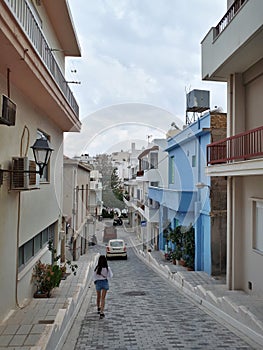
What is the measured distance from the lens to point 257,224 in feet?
31.6

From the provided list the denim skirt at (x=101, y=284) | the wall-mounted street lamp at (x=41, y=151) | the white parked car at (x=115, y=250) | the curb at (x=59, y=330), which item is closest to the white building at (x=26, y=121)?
the wall-mounted street lamp at (x=41, y=151)

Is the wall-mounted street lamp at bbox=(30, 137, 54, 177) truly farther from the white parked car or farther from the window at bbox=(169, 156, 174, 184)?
the white parked car

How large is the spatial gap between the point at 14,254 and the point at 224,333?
440cm

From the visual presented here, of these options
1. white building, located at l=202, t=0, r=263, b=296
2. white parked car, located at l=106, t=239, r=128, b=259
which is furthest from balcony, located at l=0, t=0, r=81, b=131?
white parked car, located at l=106, t=239, r=128, b=259

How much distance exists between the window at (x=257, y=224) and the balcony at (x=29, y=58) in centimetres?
581

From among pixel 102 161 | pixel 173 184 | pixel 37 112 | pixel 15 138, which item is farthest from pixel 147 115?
pixel 102 161

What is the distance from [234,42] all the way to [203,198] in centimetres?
754

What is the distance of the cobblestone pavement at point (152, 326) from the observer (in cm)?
623

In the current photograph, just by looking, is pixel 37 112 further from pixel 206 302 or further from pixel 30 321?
pixel 206 302

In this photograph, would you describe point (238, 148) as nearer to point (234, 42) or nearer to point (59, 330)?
point (234, 42)

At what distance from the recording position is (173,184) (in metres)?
21.2

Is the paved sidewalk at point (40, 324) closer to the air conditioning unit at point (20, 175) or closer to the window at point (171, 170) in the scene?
the air conditioning unit at point (20, 175)

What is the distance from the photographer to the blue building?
13.8 m

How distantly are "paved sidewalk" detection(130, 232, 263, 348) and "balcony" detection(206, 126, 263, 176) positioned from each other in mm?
2964
